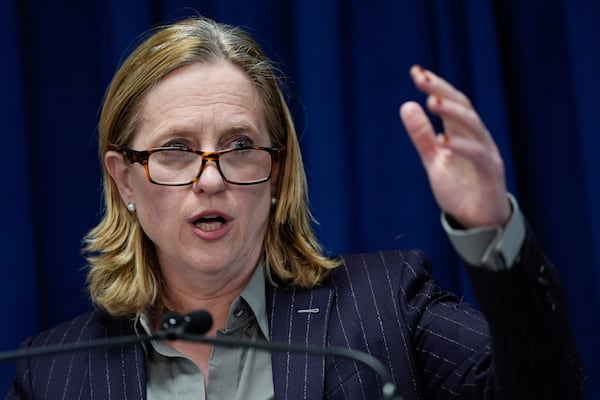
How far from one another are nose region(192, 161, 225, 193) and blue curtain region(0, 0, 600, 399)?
1.69 feet

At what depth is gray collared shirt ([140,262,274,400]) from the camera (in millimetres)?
1698

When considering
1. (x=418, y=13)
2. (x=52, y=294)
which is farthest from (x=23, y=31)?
(x=418, y=13)

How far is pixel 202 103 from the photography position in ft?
5.70

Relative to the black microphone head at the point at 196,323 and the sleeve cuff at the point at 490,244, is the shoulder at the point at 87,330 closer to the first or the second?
the black microphone head at the point at 196,323

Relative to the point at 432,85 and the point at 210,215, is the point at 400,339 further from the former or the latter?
the point at 432,85

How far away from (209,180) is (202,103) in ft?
0.54

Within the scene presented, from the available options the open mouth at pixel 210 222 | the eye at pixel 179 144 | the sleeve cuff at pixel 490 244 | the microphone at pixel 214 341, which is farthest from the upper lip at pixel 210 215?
the sleeve cuff at pixel 490 244

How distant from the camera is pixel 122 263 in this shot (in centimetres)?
192

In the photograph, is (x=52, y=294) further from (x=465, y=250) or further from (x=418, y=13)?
(x=465, y=250)

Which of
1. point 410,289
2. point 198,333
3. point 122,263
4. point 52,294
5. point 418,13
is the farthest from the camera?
point 52,294

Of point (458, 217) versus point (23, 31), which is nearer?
point (458, 217)

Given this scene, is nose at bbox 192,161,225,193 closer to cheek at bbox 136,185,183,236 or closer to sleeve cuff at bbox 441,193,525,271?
cheek at bbox 136,185,183,236

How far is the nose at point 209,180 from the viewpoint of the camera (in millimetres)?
1671

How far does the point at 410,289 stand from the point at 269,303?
279 mm
